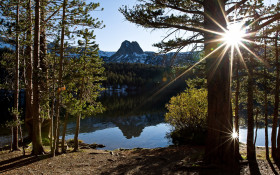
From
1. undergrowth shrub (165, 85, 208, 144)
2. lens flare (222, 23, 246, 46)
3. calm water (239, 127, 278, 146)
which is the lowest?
calm water (239, 127, 278, 146)

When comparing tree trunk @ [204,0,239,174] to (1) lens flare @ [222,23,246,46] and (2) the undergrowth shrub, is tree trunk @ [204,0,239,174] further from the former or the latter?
(2) the undergrowth shrub

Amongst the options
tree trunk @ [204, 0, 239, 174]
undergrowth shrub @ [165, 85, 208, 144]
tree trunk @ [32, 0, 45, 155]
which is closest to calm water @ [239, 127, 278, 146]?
undergrowth shrub @ [165, 85, 208, 144]

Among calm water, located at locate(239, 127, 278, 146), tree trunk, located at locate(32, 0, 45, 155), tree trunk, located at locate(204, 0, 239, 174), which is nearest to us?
tree trunk, located at locate(204, 0, 239, 174)

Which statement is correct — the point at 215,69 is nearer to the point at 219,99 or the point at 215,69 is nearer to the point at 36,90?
the point at 219,99

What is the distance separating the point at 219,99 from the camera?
612 cm

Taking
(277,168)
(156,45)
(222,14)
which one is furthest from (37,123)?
(277,168)

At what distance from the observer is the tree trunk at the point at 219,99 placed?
241 inches

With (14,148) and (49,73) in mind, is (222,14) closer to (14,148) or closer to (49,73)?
(49,73)

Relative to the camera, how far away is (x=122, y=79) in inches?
4732

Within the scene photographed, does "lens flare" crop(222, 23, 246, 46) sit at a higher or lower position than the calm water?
higher

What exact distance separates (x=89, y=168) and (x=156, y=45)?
5745mm

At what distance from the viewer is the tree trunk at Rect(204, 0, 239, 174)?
6125mm

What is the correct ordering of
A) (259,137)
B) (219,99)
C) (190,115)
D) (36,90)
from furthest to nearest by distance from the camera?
(259,137), (190,115), (36,90), (219,99)

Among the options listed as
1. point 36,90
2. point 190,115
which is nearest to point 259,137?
point 190,115
